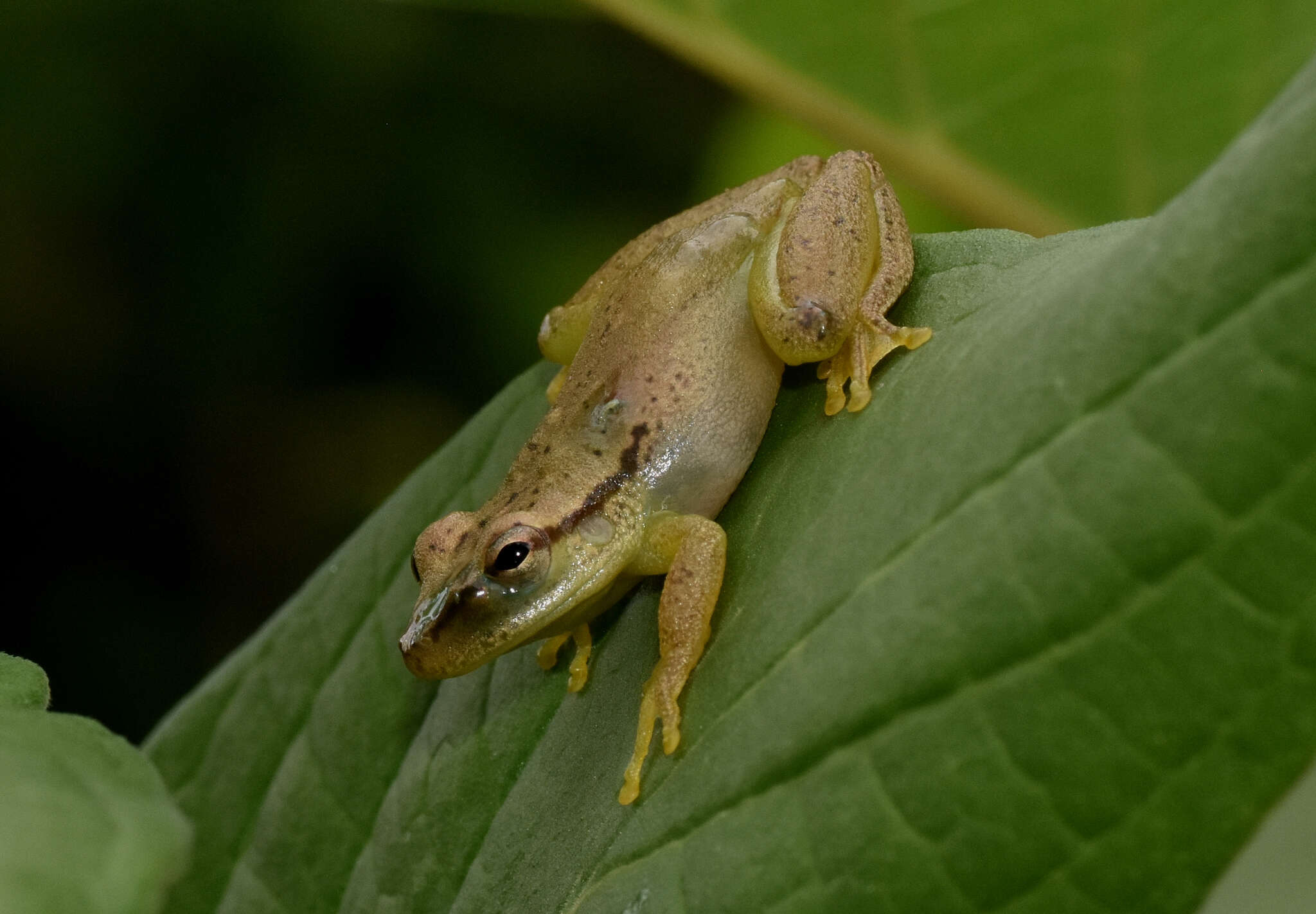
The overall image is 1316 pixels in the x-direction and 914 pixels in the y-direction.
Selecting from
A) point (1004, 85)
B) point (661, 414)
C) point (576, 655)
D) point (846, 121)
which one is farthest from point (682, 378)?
point (1004, 85)

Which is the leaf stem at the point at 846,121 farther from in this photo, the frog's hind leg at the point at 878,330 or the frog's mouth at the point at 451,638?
the frog's mouth at the point at 451,638

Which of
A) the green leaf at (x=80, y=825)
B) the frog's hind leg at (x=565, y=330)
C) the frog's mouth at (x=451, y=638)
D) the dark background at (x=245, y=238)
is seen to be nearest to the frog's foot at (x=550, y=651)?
the frog's mouth at (x=451, y=638)

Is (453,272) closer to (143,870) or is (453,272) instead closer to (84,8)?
(84,8)

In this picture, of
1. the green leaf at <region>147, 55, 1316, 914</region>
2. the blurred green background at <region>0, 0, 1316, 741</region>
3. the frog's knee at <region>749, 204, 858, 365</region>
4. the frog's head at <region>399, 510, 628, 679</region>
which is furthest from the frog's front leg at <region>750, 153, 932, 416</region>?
the blurred green background at <region>0, 0, 1316, 741</region>

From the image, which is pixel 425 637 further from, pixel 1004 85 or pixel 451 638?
pixel 1004 85

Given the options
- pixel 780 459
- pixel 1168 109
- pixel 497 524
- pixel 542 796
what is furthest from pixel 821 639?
pixel 1168 109

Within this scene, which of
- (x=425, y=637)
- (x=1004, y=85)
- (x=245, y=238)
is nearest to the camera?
(x=425, y=637)
